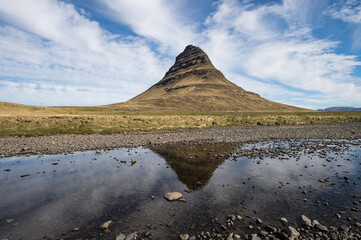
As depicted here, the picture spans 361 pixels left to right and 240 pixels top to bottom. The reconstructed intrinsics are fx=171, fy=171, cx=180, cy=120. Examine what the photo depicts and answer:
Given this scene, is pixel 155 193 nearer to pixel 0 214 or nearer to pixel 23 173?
pixel 0 214

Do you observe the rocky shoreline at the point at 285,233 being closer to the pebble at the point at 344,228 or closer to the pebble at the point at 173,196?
the pebble at the point at 344,228

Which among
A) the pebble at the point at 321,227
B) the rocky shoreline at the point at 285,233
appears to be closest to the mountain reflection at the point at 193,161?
the rocky shoreline at the point at 285,233

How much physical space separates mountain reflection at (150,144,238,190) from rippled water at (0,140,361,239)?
3.4 inches

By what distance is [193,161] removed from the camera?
52.3ft

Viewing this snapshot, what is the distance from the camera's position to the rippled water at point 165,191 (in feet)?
24.1

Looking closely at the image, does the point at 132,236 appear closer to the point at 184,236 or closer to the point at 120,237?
the point at 120,237

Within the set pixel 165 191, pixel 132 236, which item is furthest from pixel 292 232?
pixel 165 191

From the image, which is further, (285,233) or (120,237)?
(285,233)

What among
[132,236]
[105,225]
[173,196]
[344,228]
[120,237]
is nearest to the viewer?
[120,237]

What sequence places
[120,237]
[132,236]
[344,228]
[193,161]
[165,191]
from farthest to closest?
[193,161] → [165,191] → [344,228] → [132,236] → [120,237]

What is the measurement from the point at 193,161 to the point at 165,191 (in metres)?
6.09

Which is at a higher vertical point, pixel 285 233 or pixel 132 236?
pixel 285 233

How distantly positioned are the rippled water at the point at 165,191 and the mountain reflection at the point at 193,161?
0.09 meters

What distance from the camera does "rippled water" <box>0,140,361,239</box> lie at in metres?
7.35
